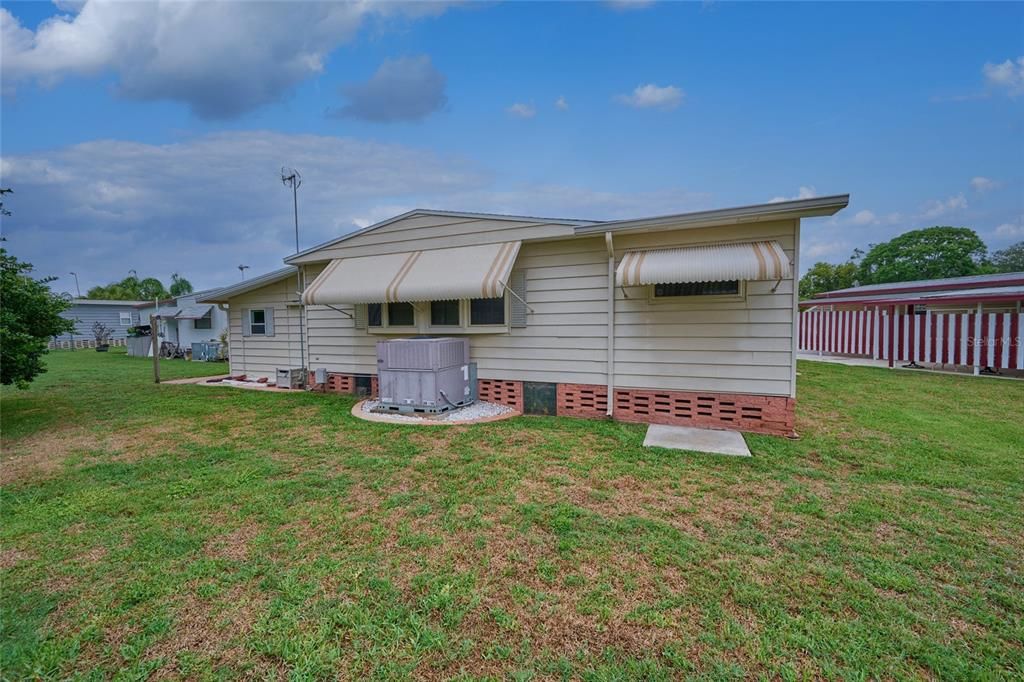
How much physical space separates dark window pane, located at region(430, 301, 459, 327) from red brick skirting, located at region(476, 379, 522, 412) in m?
1.32

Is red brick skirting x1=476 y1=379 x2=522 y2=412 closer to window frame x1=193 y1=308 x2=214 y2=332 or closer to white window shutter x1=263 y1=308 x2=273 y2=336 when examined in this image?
white window shutter x1=263 y1=308 x2=273 y2=336

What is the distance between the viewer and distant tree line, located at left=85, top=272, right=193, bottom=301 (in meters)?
55.5

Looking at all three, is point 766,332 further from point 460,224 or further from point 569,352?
point 460,224

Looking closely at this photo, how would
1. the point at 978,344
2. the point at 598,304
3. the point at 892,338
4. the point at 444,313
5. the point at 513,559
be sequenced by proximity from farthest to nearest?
1. the point at 892,338
2. the point at 978,344
3. the point at 444,313
4. the point at 598,304
5. the point at 513,559

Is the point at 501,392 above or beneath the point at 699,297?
beneath

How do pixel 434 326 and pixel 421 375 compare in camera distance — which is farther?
pixel 434 326

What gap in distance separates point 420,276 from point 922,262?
62819 mm

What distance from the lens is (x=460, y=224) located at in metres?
7.75

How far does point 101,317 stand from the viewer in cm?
3145

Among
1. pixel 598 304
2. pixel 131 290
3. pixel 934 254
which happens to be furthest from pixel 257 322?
pixel 131 290

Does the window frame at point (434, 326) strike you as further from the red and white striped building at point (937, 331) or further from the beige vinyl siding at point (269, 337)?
the red and white striped building at point (937, 331)

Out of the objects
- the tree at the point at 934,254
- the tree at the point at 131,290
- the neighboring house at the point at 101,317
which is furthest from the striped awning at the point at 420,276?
the tree at the point at 131,290

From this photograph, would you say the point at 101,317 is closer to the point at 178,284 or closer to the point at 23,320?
the point at 23,320

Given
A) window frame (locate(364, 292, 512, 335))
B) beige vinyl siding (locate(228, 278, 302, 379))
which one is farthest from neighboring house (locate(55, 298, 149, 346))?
window frame (locate(364, 292, 512, 335))
